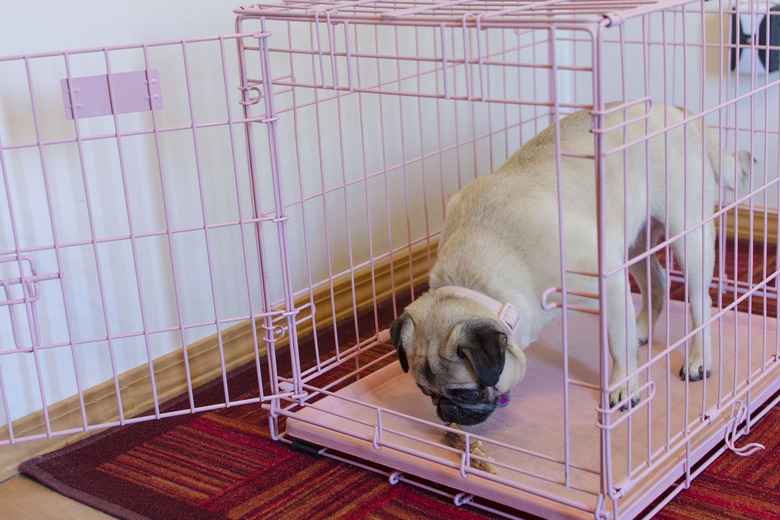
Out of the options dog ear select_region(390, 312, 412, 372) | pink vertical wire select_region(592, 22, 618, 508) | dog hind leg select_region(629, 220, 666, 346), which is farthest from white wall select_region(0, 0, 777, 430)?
pink vertical wire select_region(592, 22, 618, 508)

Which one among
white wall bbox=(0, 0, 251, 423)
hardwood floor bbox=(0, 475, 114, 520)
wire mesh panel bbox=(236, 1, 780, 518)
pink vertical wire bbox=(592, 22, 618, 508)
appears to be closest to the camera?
pink vertical wire bbox=(592, 22, 618, 508)

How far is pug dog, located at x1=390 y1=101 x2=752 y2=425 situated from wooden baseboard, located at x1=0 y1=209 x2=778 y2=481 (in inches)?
12.0

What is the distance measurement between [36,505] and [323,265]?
137cm

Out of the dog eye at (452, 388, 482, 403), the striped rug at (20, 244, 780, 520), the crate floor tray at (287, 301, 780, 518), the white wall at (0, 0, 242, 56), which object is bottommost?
the striped rug at (20, 244, 780, 520)

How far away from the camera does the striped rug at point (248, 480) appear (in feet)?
7.34

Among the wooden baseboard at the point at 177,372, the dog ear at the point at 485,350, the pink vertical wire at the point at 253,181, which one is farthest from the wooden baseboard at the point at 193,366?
the dog ear at the point at 485,350

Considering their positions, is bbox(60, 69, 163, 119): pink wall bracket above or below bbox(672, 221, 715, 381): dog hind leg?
above

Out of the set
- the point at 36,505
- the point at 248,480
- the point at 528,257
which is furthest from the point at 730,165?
the point at 36,505

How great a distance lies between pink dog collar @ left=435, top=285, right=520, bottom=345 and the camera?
225 centimetres

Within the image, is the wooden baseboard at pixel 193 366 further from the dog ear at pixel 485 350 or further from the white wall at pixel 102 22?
the white wall at pixel 102 22

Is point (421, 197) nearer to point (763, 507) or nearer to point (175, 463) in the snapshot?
point (175, 463)

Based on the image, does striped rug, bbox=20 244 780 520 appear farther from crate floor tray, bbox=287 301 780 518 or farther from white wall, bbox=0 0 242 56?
white wall, bbox=0 0 242 56

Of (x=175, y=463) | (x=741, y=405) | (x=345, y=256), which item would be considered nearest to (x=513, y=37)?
(x=345, y=256)

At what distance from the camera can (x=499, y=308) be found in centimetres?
227
